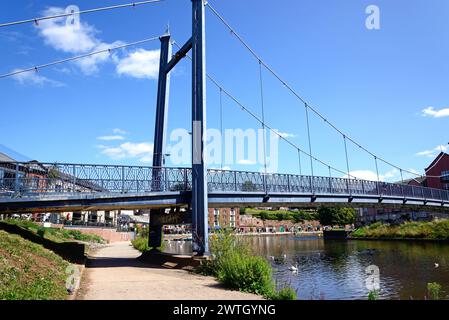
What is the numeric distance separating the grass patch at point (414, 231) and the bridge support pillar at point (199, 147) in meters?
37.5

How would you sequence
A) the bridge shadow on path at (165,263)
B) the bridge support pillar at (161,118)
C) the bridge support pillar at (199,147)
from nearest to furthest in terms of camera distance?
the bridge shadow on path at (165,263)
the bridge support pillar at (199,147)
the bridge support pillar at (161,118)

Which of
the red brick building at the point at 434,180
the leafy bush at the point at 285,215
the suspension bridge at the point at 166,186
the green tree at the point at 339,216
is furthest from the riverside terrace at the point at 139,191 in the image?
the leafy bush at the point at 285,215

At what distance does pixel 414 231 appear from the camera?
49719 mm

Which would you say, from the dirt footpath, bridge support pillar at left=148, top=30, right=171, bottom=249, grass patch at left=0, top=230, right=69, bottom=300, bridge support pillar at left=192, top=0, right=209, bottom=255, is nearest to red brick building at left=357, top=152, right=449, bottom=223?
bridge support pillar at left=148, top=30, right=171, bottom=249

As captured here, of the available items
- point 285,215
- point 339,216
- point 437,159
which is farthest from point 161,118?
point 285,215

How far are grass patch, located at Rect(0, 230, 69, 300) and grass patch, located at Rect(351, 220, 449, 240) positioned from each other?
45.9 meters

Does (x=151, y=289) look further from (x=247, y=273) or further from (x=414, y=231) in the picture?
(x=414, y=231)

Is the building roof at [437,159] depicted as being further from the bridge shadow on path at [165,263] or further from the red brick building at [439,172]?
the bridge shadow on path at [165,263]

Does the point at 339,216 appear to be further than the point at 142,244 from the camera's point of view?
Yes

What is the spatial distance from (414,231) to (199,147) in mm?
42480

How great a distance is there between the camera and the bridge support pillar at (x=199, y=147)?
60.2 feet

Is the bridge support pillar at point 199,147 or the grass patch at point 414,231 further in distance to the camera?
the grass patch at point 414,231

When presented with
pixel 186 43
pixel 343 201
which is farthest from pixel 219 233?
pixel 343 201
